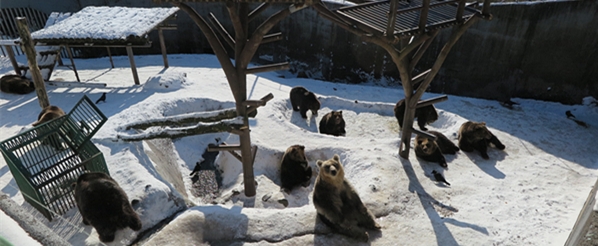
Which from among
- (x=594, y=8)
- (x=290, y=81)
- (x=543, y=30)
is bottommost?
(x=290, y=81)

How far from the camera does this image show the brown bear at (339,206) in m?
5.69

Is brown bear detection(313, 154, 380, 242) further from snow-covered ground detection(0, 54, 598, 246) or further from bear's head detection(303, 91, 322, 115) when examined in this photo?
bear's head detection(303, 91, 322, 115)

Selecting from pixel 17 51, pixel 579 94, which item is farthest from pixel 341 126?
pixel 17 51

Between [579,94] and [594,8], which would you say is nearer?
[594,8]

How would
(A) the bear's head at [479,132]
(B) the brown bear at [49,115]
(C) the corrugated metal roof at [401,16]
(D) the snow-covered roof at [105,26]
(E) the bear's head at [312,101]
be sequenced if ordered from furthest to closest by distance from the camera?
(E) the bear's head at [312,101], (D) the snow-covered roof at [105,26], (A) the bear's head at [479,132], (B) the brown bear at [49,115], (C) the corrugated metal roof at [401,16]

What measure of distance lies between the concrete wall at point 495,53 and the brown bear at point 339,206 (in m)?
9.33

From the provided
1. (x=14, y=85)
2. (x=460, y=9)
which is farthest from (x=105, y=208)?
(x=14, y=85)

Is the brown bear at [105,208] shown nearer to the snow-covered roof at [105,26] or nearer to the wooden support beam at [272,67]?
the wooden support beam at [272,67]

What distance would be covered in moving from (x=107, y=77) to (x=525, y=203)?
13.9m

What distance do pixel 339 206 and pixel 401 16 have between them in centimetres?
411

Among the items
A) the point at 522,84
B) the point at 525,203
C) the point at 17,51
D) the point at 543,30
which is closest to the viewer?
the point at 525,203

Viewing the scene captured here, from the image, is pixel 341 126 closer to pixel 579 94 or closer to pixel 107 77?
pixel 579 94

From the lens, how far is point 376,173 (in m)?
7.46

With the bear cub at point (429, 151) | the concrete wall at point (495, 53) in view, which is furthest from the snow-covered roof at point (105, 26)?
the bear cub at point (429, 151)
